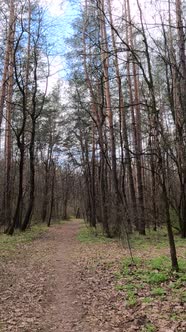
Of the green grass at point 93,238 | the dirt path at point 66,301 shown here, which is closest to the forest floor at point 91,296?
the dirt path at point 66,301

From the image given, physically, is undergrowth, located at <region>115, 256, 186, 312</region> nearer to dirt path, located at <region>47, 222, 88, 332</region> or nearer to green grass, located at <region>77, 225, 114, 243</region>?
dirt path, located at <region>47, 222, 88, 332</region>

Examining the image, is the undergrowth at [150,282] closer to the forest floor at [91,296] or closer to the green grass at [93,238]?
the forest floor at [91,296]

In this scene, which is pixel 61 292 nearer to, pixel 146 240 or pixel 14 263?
pixel 14 263

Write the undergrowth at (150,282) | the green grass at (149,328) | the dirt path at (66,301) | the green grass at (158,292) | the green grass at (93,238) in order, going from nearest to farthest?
the green grass at (149,328) → the dirt path at (66,301) → the undergrowth at (150,282) → the green grass at (158,292) → the green grass at (93,238)

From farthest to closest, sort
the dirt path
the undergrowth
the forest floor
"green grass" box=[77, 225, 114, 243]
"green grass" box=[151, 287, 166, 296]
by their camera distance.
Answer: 1. "green grass" box=[77, 225, 114, 243]
2. "green grass" box=[151, 287, 166, 296]
3. the undergrowth
4. the dirt path
5. the forest floor

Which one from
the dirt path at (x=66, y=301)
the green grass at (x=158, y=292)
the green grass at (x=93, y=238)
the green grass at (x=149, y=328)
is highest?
the green grass at (x=93, y=238)

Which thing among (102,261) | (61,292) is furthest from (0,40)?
(61,292)

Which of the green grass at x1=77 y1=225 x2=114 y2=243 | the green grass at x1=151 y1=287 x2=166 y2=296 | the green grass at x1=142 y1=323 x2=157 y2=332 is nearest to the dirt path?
the green grass at x1=142 y1=323 x2=157 y2=332

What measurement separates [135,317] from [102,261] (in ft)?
15.6

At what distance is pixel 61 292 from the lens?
6637 mm

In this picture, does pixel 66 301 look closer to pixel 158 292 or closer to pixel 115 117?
pixel 158 292

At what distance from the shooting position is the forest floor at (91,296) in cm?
476

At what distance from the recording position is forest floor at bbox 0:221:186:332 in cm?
476

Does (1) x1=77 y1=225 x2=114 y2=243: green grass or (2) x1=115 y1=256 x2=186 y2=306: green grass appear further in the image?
(1) x1=77 y1=225 x2=114 y2=243: green grass
